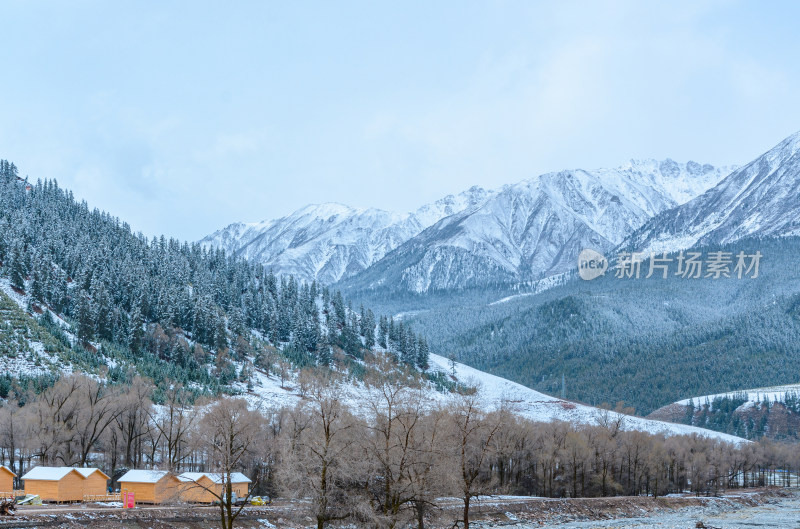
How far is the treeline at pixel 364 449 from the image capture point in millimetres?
54344

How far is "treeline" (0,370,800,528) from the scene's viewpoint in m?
54.3

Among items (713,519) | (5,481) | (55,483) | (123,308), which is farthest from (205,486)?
(123,308)

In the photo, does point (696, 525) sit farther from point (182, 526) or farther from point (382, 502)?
point (182, 526)

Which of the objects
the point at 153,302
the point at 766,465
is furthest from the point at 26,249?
the point at 766,465

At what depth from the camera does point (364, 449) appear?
54.4 m

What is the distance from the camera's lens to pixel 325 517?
54.0 meters

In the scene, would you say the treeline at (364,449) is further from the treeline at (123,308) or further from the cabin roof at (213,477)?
the treeline at (123,308)

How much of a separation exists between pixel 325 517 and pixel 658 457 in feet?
278

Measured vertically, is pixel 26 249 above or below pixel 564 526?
above

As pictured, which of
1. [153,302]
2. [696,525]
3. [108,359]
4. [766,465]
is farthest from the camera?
[153,302]

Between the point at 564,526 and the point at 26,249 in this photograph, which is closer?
the point at 564,526

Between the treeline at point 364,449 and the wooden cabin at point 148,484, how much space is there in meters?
6.12

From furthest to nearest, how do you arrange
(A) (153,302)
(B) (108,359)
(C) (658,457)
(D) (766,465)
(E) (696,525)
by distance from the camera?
(A) (153,302)
(D) (766,465)
(B) (108,359)
(C) (658,457)
(E) (696,525)

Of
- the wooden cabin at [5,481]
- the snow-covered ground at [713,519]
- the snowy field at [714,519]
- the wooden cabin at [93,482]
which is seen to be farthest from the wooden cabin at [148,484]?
the snow-covered ground at [713,519]
